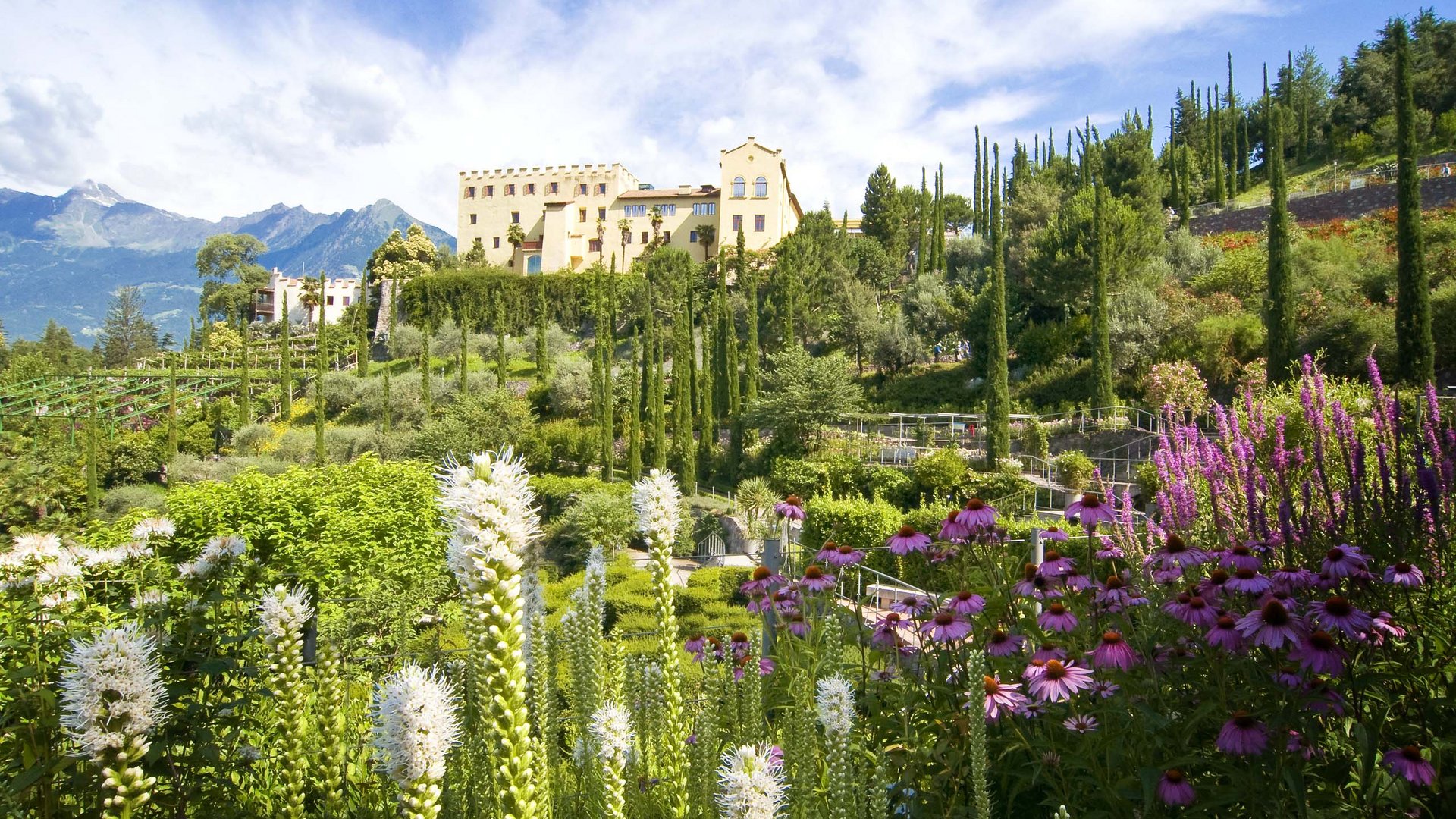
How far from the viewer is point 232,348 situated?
153 feet

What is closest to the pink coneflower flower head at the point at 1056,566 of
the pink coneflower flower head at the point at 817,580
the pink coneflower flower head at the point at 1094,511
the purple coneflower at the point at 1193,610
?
the pink coneflower flower head at the point at 1094,511

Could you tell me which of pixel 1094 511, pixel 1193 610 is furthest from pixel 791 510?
pixel 1193 610

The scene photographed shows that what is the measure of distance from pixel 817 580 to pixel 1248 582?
1.38m

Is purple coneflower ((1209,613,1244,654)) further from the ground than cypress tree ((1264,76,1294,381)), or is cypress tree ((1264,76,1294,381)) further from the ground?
cypress tree ((1264,76,1294,381))

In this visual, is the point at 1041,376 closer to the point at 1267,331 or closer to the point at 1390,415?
the point at 1267,331

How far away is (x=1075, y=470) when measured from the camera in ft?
52.0

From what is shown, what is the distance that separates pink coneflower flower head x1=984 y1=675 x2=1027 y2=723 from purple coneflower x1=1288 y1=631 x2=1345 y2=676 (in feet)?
2.31

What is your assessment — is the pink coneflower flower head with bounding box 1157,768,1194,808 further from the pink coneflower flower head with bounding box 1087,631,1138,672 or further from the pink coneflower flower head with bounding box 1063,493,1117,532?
the pink coneflower flower head with bounding box 1063,493,1117,532

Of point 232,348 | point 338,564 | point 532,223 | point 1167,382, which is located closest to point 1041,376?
point 1167,382

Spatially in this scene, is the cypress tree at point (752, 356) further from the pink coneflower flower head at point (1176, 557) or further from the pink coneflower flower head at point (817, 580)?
the pink coneflower flower head at point (1176, 557)

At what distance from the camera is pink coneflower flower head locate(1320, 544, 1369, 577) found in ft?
7.68

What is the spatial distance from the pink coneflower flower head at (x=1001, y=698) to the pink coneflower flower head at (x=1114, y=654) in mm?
248

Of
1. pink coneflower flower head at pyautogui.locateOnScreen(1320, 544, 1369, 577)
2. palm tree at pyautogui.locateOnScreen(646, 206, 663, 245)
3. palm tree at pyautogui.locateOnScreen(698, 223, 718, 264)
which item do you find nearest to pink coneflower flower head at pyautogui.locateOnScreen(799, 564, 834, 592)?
pink coneflower flower head at pyautogui.locateOnScreen(1320, 544, 1369, 577)

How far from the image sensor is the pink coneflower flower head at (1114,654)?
2.28 m
